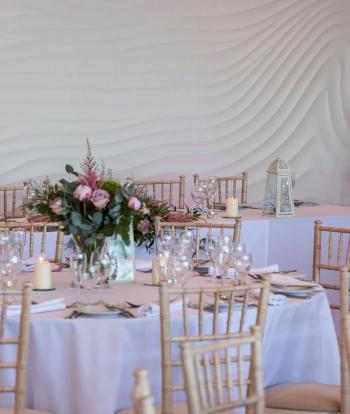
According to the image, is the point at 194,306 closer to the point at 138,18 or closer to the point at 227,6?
the point at 138,18

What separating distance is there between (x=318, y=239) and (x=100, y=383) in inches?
81.0

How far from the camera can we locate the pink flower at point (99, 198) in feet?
11.8

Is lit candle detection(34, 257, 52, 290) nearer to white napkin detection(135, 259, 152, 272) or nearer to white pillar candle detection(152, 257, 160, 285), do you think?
white pillar candle detection(152, 257, 160, 285)

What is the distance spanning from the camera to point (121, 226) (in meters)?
3.72

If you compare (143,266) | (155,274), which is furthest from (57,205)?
(143,266)

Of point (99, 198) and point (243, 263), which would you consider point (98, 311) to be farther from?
point (243, 263)

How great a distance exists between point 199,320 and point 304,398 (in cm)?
60

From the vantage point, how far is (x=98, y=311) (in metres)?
3.33

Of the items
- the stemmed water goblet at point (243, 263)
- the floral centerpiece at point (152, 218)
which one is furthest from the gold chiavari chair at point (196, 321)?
the floral centerpiece at point (152, 218)

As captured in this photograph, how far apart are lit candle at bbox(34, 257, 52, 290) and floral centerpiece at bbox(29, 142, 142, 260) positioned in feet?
0.53

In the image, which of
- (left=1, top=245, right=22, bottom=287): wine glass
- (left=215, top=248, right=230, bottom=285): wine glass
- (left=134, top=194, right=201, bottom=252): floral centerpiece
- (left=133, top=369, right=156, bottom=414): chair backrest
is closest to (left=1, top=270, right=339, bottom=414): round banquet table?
(left=1, top=245, right=22, bottom=287): wine glass

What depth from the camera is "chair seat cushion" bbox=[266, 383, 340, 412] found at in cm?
335

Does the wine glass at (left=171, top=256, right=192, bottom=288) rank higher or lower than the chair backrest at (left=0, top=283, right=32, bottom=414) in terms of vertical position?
higher

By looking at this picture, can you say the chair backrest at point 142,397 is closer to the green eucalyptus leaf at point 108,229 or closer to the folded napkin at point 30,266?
the green eucalyptus leaf at point 108,229
